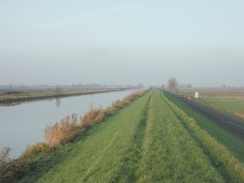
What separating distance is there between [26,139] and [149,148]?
28.5ft

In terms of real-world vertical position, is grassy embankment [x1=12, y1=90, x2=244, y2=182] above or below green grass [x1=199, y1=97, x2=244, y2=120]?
above

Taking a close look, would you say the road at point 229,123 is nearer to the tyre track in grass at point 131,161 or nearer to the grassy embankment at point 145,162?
the grassy embankment at point 145,162

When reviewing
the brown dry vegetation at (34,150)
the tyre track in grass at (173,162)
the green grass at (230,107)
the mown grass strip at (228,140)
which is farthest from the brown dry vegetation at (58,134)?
the green grass at (230,107)

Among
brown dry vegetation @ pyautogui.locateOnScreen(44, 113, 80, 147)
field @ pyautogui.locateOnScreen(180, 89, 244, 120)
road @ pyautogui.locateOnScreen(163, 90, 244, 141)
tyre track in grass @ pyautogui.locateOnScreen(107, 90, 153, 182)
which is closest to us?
tyre track in grass @ pyautogui.locateOnScreen(107, 90, 153, 182)

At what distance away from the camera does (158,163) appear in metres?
6.49

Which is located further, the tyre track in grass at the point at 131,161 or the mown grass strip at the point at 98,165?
the mown grass strip at the point at 98,165

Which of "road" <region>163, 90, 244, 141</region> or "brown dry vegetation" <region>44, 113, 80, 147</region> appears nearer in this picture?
"brown dry vegetation" <region>44, 113, 80, 147</region>

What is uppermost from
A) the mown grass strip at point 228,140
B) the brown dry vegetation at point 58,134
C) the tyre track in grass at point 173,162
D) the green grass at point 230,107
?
the tyre track in grass at point 173,162

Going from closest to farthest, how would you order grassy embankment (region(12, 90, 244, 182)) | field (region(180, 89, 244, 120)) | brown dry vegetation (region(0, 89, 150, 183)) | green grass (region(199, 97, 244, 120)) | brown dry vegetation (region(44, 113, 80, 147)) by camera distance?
grassy embankment (region(12, 90, 244, 182))
brown dry vegetation (region(0, 89, 150, 183))
brown dry vegetation (region(44, 113, 80, 147))
green grass (region(199, 97, 244, 120))
field (region(180, 89, 244, 120))

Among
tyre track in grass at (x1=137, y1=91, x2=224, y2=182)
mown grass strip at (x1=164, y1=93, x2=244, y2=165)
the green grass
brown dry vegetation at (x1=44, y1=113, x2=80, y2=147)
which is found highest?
tyre track in grass at (x1=137, y1=91, x2=224, y2=182)

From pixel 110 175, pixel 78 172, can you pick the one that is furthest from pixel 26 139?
pixel 110 175

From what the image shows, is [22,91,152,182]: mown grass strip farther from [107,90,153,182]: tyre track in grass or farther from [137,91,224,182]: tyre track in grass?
[137,91,224,182]: tyre track in grass

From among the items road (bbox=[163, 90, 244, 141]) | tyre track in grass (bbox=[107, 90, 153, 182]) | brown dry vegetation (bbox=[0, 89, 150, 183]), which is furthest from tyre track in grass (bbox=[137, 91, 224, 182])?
road (bbox=[163, 90, 244, 141])

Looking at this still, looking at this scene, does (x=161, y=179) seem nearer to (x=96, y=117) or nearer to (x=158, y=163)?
(x=158, y=163)
